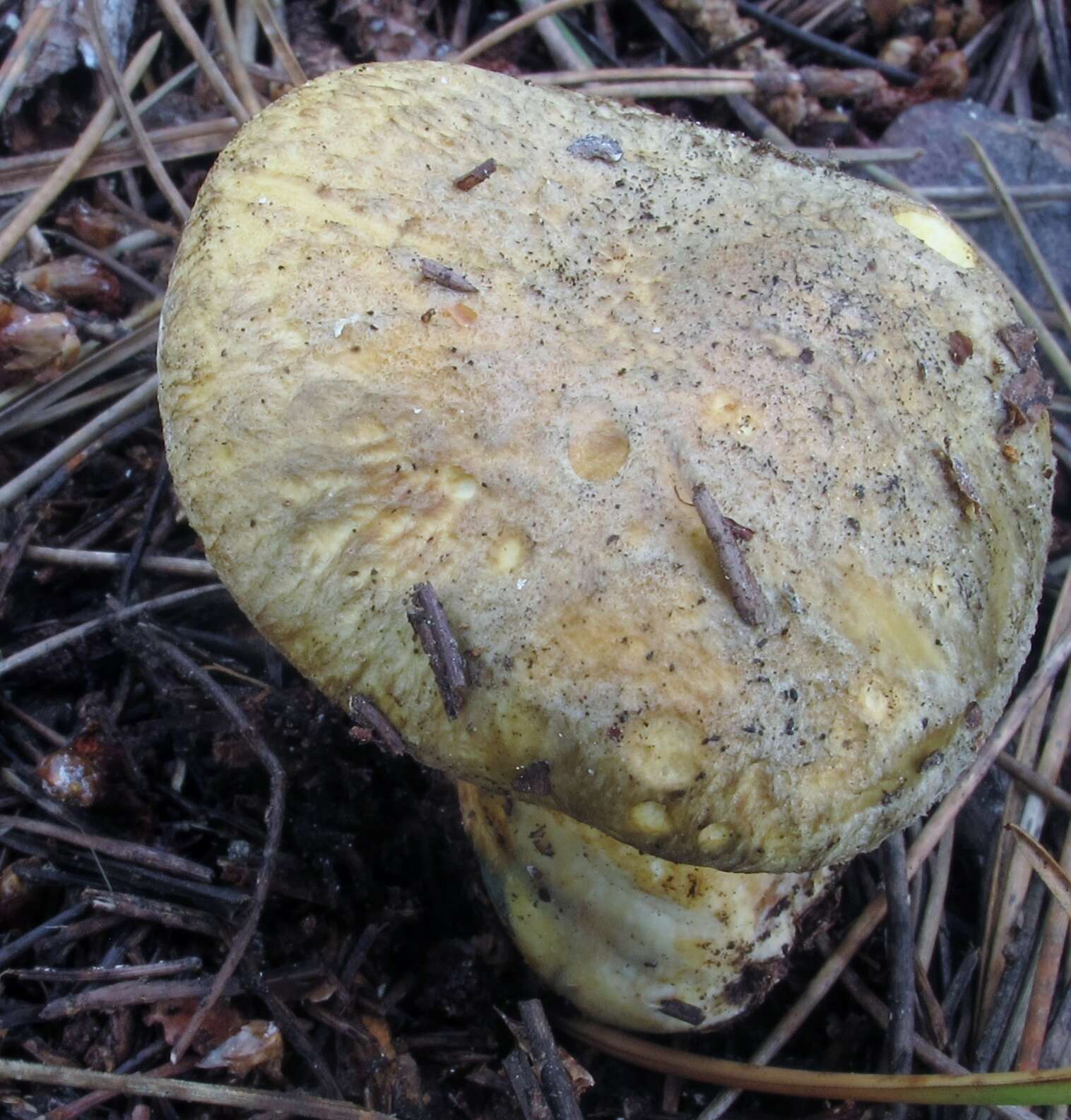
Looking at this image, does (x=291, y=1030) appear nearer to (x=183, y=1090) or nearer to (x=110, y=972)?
(x=183, y=1090)

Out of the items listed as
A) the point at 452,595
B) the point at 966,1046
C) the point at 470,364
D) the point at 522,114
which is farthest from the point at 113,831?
the point at 966,1046

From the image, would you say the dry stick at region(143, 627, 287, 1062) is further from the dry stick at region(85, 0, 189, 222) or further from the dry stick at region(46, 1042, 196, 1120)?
the dry stick at region(85, 0, 189, 222)

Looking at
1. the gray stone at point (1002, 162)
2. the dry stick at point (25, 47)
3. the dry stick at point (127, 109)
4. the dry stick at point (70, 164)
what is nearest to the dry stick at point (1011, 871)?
the gray stone at point (1002, 162)

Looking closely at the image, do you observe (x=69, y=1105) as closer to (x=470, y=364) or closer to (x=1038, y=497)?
(x=470, y=364)

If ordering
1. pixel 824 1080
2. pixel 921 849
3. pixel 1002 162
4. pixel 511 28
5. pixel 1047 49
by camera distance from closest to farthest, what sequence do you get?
pixel 824 1080
pixel 921 849
pixel 511 28
pixel 1002 162
pixel 1047 49

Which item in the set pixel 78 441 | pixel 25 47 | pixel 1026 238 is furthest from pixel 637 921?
A: pixel 25 47

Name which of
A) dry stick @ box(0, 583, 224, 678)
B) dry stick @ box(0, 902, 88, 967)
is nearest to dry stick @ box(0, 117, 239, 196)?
dry stick @ box(0, 583, 224, 678)

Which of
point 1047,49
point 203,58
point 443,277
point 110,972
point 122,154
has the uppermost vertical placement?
point 203,58
